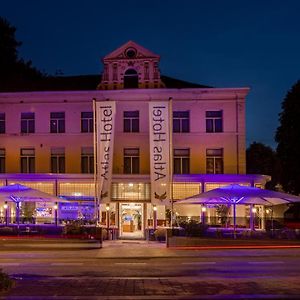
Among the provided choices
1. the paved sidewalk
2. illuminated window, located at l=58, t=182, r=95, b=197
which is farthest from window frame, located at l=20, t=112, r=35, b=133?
the paved sidewalk

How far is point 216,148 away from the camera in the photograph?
142 feet

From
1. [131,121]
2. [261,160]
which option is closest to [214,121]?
[131,121]

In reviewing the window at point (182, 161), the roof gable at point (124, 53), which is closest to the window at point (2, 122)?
the roof gable at point (124, 53)

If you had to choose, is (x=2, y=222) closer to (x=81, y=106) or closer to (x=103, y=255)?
(x=81, y=106)

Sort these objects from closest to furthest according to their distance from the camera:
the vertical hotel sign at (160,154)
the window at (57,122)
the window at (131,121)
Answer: the vertical hotel sign at (160,154), the window at (131,121), the window at (57,122)

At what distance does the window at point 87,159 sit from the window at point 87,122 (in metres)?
1.33

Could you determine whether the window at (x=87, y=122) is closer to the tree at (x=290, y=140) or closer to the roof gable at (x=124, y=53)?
the roof gable at (x=124, y=53)

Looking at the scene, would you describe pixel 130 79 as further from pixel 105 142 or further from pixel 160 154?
pixel 160 154

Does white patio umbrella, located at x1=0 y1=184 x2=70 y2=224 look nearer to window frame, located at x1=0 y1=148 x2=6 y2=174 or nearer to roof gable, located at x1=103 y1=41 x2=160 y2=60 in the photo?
window frame, located at x1=0 y1=148 x2=6 y2=174

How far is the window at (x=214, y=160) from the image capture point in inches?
1708

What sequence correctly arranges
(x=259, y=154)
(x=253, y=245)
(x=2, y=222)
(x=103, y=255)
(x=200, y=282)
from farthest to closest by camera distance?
(x=259, y=154) < (x=2, y=222) < (x=253, y=245) < (x=103, y=255) < (x=200, y=282)

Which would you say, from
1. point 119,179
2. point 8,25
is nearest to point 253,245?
point 119,179

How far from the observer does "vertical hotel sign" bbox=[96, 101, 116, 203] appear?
40.2m

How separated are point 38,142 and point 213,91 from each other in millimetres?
12673
